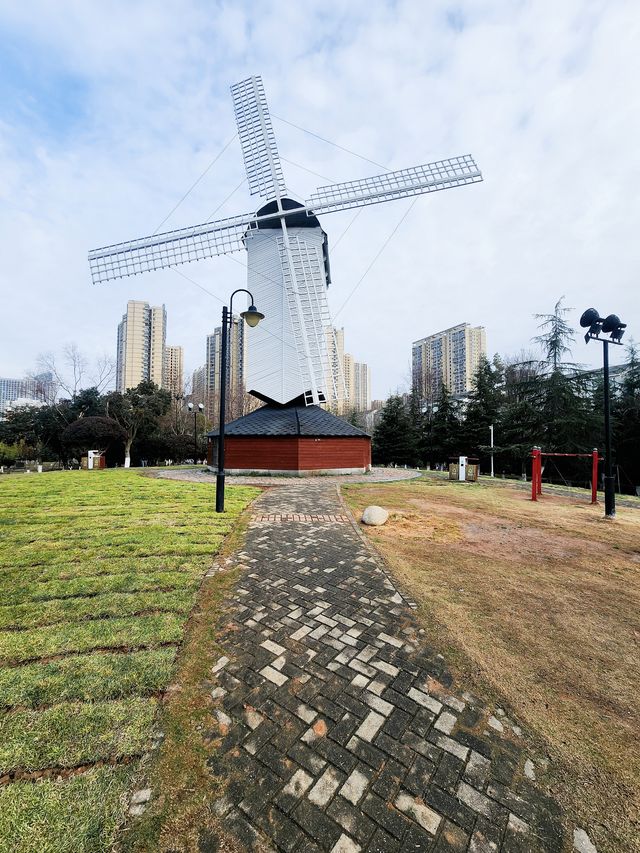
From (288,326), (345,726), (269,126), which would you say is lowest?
(345,726)

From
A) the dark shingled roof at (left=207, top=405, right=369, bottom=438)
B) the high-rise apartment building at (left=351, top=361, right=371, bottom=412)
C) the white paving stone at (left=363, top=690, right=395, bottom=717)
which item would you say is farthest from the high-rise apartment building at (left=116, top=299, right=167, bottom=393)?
the white paving stone at (left=363, top=690, right=395, bottom=717)

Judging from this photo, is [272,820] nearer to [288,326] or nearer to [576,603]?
[576,603]

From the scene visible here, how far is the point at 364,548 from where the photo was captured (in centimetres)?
560

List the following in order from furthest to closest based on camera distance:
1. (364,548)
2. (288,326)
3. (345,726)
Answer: (288,326) → (364,548) → (345,726)

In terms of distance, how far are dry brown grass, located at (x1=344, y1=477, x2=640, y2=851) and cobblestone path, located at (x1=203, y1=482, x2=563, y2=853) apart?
9.7 inches

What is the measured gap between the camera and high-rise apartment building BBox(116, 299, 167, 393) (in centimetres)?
4941

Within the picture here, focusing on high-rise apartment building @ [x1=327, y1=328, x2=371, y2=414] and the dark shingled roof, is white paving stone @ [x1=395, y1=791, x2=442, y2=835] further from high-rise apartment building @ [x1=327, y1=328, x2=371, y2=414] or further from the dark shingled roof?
high-rise apartment building @ [x1=327, y1=328, x2=371, y2=414]

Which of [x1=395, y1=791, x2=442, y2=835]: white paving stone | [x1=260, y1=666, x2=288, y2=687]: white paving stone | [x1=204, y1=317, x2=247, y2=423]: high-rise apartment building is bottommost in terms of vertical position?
[x1=395, y1=791, x2=442, y2=835]: white paving stone

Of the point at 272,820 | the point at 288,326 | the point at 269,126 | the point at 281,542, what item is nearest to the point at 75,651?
the point at 272,820

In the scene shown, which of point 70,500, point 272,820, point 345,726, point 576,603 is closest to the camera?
point 272,820

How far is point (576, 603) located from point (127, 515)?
7.83 meters

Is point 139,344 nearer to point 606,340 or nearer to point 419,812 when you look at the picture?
point 606,340

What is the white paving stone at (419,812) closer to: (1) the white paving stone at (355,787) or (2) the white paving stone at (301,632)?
(1) the white paving stone at (355,787)

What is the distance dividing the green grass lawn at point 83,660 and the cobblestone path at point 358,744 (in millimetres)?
513
